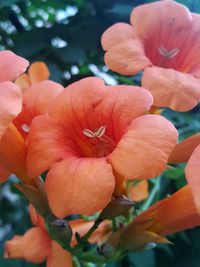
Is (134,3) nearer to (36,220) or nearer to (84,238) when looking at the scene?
(36,220)

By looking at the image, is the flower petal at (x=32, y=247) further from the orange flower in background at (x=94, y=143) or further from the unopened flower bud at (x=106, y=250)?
the orange flower in background at (x=94, y=143)

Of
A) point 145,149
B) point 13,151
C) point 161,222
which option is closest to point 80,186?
point 145,149

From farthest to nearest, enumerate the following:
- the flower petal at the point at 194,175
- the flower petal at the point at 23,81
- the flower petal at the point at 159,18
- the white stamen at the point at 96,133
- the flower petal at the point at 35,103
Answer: the flower petal at the point at 23,81, the flower petal at the point at 159,18, the flower petal at the point at 35,103, the white stamen at the point at 96,133, the flower petal at the point at 194,175

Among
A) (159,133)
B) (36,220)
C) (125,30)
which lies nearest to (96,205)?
(159,133)

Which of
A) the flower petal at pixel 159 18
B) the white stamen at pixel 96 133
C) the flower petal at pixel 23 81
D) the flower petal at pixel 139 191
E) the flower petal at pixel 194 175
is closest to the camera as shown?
the flower petal at pixel 194 175

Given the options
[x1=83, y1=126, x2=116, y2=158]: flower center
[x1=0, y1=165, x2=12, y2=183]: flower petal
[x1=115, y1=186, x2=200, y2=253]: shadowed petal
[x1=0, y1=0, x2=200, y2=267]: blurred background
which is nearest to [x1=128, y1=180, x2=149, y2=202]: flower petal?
[x1=0, y1=0, x2=200, y2=267]: blurred background

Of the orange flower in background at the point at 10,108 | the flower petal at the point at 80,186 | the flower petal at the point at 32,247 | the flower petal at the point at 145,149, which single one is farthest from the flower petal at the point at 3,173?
the flower petal at the point at 32,247

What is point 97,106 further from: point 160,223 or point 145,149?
point 160,223
